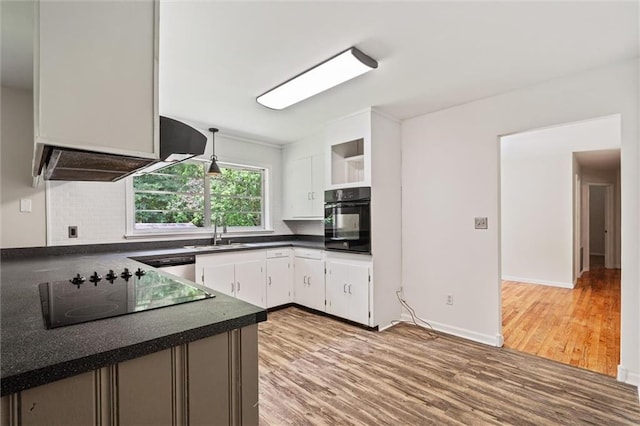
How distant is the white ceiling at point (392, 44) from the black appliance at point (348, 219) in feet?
3.45

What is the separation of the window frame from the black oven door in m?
1.36

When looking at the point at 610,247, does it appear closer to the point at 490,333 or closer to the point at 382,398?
the point at 490,333

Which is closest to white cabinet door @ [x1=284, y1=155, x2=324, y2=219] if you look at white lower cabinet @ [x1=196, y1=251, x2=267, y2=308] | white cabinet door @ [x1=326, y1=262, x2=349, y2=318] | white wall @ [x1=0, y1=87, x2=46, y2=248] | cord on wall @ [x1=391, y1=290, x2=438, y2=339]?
white cabinet door @ [x1=326, y1=262, x2=349, y2=318]

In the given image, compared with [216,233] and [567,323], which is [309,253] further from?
[567,323]

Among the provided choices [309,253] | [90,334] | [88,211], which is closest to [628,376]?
[309,253]

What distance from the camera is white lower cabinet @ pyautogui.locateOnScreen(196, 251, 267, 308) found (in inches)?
131

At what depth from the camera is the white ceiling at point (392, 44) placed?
5.55ft

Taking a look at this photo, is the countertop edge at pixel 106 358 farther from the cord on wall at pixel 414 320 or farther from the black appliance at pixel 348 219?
the cord on wall at pixel 414 320

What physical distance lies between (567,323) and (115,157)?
4634mm

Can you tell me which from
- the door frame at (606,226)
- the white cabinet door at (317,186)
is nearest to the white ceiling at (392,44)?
the white cabinet door at (317,186)

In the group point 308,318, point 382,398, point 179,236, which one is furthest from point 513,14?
point 179,236

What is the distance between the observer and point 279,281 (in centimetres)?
404

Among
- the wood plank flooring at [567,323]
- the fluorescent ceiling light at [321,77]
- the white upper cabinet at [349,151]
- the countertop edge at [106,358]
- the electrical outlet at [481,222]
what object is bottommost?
the wood plank flooring at [567,323]

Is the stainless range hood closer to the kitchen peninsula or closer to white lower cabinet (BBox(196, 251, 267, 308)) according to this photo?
the kitchen peninsula
